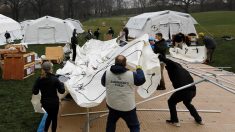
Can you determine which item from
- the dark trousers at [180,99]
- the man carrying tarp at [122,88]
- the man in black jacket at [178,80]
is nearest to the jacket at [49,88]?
the man carrying tarp at [122,88]

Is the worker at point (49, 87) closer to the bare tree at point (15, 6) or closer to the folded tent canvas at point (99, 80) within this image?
the folded tent canvas at point (99, 80)

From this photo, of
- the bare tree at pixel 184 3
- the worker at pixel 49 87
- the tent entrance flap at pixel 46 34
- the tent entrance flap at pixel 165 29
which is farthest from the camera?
the bare tree at pixel 184 3

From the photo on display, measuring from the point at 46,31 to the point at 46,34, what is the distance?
25 cm

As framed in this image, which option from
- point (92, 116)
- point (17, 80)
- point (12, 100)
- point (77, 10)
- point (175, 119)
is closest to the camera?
point (175, 119)

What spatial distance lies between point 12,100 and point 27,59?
4.20 m

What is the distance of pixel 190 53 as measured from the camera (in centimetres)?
1628

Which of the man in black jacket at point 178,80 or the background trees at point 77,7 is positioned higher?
the background trees at point 77,7

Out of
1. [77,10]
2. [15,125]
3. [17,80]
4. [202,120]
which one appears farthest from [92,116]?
[77,10]

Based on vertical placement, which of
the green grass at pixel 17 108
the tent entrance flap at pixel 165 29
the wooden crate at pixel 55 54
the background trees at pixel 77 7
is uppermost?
the background trees at pixel 77 7

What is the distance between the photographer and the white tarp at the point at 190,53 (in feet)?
50.7

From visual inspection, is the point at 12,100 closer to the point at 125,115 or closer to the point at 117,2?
the point at 125,115

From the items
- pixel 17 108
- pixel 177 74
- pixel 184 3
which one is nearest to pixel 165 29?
pixel 17 108

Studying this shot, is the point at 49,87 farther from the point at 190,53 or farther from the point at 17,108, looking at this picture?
→ the point at 190,53

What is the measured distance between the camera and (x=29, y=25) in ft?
100
